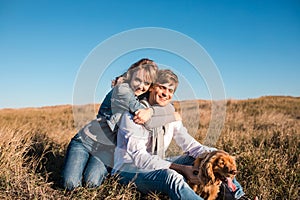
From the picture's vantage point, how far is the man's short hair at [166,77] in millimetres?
3030

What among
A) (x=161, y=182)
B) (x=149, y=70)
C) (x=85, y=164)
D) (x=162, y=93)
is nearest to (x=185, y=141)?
(x=162, y=93)

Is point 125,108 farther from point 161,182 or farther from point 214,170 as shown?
point 214,170

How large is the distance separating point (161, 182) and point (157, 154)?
1.28ft

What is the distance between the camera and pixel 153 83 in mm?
3057

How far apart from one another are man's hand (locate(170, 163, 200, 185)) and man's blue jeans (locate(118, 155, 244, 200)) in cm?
9

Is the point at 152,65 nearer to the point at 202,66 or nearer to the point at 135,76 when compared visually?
the point at 135,76

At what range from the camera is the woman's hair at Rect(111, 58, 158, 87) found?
305 cm

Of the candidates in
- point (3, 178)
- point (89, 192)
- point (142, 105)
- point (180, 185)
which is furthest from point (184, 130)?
→ point (3, 178)

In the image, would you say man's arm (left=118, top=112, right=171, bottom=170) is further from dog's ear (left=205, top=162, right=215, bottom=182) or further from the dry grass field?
dog's ear (left=205, top=162, right=215, bottom=182)

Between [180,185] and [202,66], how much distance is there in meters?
1.15

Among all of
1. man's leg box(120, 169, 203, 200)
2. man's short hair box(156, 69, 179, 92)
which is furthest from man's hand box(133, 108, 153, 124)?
man's leg box(120, 169, 203, 200)

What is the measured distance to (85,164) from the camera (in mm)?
3510

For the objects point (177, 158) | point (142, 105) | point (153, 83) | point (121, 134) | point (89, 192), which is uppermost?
point (153, 83)

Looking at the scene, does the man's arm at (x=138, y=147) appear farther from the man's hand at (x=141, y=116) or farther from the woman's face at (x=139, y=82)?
the woman's face at (x=139, y=82)
